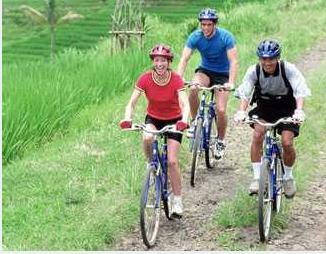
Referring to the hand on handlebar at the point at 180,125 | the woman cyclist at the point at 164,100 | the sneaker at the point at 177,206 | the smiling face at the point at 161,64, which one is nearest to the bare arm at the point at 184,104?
the woman cyclist at the point at 164,100

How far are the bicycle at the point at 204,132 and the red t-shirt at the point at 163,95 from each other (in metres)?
1.05

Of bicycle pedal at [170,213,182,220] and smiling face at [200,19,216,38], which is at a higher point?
smiling face at [200,19,216,38]

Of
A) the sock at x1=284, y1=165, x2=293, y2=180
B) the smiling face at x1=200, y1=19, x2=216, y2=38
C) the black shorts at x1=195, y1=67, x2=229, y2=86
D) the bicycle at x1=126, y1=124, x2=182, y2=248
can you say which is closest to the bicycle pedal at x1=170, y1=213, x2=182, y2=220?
the bicycle at x1=126, y1=124, x2=182, y2=248

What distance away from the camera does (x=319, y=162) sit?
26.9 feet

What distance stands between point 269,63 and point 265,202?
1.14m

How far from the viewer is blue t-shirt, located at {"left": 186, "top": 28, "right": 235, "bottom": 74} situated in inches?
295

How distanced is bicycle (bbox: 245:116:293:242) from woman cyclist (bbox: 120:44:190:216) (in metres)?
0.66

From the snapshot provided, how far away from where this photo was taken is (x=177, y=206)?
6.39m

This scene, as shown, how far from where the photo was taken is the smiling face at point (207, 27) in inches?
285

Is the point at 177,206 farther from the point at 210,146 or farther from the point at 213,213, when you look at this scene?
the point at 210,146

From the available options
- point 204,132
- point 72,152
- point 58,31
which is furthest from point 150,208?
point 58,31

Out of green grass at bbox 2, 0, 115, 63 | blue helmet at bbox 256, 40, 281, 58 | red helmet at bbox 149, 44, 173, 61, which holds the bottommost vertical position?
green grass at bbox 2, 0, 115, 63

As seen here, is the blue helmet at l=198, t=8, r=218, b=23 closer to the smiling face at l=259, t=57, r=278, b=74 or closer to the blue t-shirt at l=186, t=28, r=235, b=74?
the blue t-shirt at l=186, t=28, r=235, b=74

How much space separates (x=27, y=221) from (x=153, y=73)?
5.88 feet
